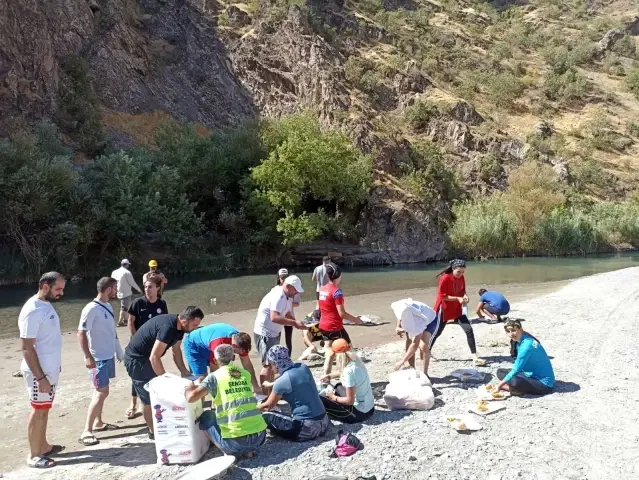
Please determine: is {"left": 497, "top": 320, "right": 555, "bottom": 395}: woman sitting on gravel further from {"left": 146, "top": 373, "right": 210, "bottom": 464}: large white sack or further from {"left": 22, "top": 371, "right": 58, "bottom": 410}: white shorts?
{"left": 22, "top": 371, "right": 58, "bottom": 410}: white shorts

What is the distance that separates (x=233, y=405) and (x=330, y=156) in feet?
91.2

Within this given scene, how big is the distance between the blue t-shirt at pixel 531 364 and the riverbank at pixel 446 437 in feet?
0.92

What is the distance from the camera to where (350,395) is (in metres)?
6.55

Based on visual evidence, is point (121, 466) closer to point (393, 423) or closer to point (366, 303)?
point (393, 423)

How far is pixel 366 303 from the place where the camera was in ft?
59.6

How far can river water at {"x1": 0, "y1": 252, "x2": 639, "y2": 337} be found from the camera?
18.0 m

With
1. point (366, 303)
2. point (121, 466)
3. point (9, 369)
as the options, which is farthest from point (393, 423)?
point (366, 303)

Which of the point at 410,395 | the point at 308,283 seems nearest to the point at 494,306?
the point at 410,395

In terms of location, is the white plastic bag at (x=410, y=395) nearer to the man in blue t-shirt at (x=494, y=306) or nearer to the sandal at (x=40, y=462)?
the sandal at (x=40, y=462)

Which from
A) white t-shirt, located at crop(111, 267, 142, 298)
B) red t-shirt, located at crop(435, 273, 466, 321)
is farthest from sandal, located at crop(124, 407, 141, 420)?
white t-shirt, located at crop(111, 267, 142, 298)

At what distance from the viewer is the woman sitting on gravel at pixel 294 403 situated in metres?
6.09

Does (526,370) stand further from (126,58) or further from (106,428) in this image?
(126,58)

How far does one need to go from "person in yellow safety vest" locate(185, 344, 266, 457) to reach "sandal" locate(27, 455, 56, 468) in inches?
69.6

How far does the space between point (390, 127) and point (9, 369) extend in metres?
38.2
